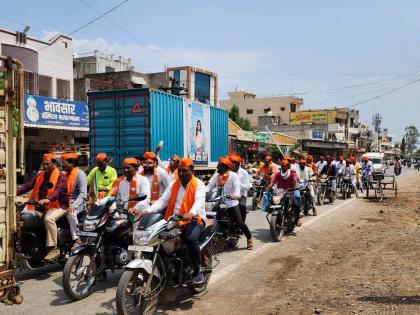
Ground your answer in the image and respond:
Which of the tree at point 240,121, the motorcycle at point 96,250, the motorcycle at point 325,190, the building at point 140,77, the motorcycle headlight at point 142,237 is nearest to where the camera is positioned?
the motorcycle headlight at point 142,237

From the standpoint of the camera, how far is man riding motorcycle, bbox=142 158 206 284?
5059 mm

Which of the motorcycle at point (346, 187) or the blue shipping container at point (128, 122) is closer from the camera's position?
the blue shipping container at point (128, 122)

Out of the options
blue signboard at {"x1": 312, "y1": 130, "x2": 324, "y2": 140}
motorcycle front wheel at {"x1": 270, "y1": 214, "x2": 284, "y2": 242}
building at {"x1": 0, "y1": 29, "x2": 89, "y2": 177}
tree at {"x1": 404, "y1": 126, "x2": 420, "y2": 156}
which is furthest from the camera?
tree at {"x1": 404, "y1": 126, "x2": 420, "y2": 156}

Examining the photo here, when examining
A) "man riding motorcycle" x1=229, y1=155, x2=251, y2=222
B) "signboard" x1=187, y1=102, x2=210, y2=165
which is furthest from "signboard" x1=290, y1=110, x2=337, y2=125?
"man riding motorcycle" x1=229, y1=155, x2=251, y2=222

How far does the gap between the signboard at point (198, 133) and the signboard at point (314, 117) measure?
5159 cm

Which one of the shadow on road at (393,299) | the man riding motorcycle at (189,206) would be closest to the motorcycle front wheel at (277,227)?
the shadow on road at (393,299)

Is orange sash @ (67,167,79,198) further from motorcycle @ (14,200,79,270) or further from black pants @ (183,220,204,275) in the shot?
black pants @ (183,220,204,275)

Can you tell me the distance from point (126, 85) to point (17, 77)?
32886 millimetres

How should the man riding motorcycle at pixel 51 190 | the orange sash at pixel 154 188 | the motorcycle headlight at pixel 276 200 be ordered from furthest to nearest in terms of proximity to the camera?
the motorcycle headlight at pixel 276 200 → the orange sash at pixel 154 188 → the man riding motorcycle at pixel 51 190

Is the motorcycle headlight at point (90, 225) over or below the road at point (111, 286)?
over

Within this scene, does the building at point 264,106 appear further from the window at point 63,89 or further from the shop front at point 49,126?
the shop front at point 49,126

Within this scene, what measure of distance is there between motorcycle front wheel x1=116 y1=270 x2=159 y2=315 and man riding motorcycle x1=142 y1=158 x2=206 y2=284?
644 millimetres

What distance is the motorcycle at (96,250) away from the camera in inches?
213

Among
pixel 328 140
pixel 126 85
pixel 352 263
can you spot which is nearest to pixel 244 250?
pixel 352 263
